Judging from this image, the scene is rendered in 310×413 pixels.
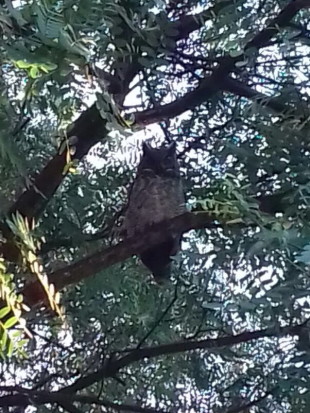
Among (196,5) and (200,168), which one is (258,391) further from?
(196,5)

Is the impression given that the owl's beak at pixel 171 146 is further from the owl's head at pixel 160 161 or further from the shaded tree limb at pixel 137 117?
the shaded tree limb at pixel 137 117

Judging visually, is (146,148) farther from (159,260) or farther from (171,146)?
(159,260)

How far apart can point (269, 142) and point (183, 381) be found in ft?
1.74

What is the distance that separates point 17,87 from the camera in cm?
105

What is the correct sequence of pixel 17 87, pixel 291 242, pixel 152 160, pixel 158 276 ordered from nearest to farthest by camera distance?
1. pixel 291 242
2. pixel 17 87
3. pixel 158 276
4. pixel 152 160

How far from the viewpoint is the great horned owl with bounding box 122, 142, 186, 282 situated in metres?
1.40

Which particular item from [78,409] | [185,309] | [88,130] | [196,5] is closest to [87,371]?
[78,409]

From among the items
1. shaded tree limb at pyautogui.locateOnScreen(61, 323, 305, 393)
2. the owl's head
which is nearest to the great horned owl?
the owl's head

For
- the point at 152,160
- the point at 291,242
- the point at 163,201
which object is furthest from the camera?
the point at 152,160

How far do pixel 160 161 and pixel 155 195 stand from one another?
65mm

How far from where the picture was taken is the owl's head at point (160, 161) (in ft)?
4.95

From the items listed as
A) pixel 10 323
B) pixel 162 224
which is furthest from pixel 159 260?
pixel 10 323

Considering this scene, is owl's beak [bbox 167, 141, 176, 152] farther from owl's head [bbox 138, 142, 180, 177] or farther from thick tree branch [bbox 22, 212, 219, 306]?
thick tree branch [bbox 22, 212, 219, 306]

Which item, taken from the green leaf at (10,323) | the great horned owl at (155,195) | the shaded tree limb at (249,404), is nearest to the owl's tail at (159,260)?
the great horned owl at (155,195)
